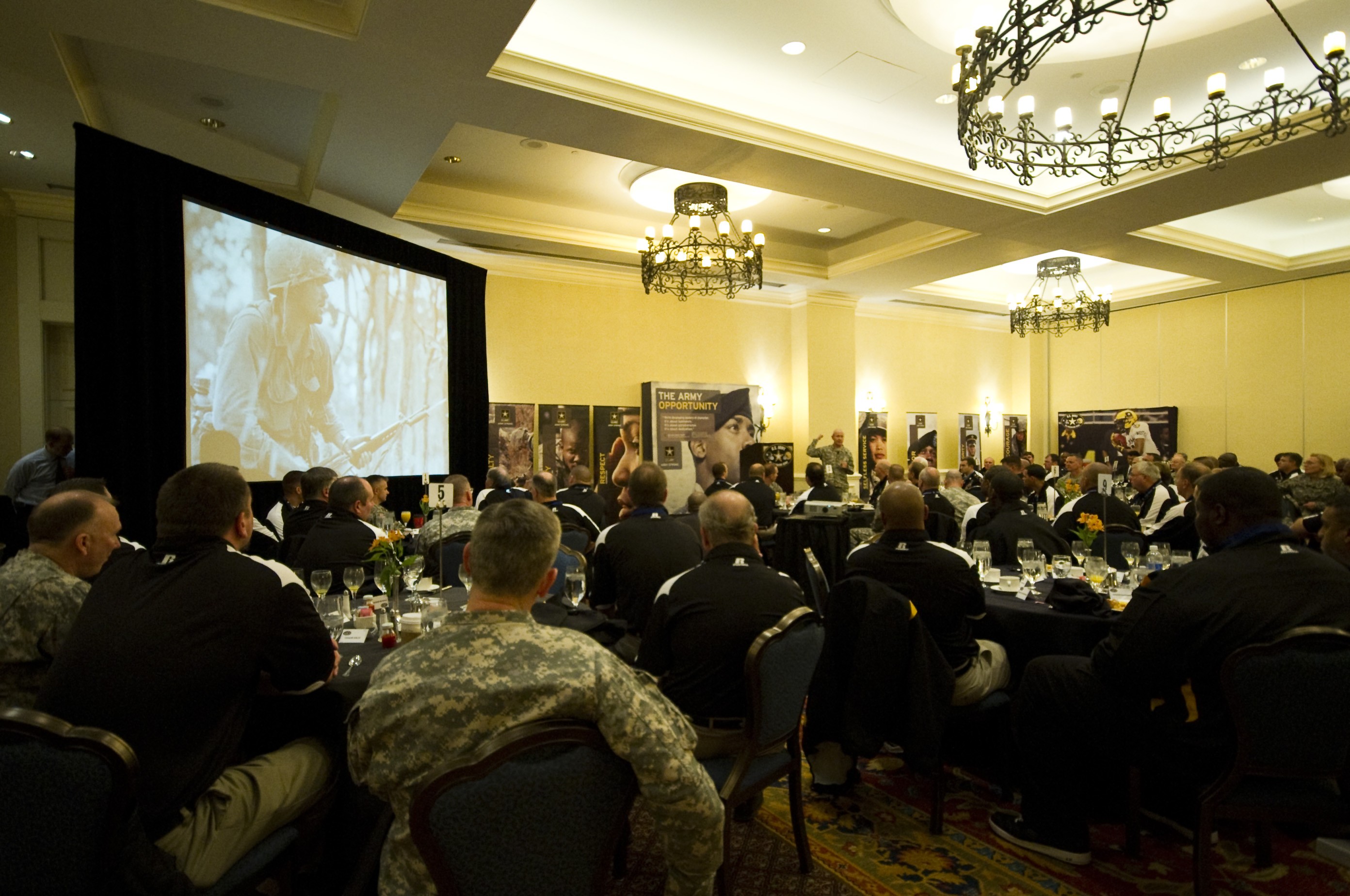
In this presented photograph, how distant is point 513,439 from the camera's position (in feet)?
33.0

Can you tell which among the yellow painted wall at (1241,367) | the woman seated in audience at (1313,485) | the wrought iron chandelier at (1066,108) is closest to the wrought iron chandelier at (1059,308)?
the woman seated in audience at (1313,485)

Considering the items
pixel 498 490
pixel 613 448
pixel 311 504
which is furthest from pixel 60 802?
pixel 613 448

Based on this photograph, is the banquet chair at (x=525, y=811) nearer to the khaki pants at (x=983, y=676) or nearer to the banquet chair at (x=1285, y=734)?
the banquet chair at (x=1285, y=734)

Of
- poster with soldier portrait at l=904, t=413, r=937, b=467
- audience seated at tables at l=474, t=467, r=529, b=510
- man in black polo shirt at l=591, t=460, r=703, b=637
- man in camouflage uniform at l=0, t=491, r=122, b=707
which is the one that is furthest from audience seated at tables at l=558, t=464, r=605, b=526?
poster with soldier portrait at l=904, t=413, r=937, b=467

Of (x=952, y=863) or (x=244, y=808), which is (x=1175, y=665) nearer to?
(x=952, y=863)

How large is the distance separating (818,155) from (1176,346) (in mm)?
10173

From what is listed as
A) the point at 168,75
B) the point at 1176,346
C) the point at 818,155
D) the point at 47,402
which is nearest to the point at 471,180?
the point at 168,75

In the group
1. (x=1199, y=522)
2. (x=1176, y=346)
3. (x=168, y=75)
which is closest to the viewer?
(x=1199, y=522)

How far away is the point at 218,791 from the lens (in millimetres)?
1943

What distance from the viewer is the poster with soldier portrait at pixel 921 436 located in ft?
45.6

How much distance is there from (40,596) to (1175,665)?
3.55 metres

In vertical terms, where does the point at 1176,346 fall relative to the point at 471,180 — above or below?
below

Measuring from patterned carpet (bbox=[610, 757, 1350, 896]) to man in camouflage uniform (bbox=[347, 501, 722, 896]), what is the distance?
4.56 ft

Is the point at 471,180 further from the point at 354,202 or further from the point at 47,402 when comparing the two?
the point at 47,402
